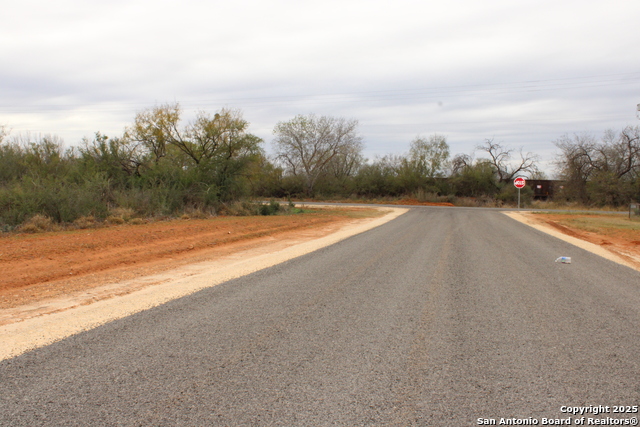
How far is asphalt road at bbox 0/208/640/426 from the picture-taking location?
3.27 m

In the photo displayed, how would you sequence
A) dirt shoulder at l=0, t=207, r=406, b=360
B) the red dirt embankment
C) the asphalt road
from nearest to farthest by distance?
the asphalt road < dirt shoulder at l=0, t=207, r=406, b=360 < the red dirt embankment

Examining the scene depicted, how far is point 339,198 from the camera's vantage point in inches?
2184

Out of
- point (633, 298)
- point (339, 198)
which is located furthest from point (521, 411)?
point (339, 198)

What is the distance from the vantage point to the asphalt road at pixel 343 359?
3270mm

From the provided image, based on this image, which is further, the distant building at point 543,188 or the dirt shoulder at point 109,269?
the distant building at point 543,188

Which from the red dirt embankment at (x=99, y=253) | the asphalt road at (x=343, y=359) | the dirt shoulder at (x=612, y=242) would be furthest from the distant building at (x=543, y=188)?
the asphalt road at (x=343, y=359)

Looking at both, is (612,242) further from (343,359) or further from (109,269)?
(109,269)

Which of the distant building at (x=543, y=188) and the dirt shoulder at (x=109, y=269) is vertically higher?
the distant building at (x=543, y=188)

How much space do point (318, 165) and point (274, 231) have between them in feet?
135

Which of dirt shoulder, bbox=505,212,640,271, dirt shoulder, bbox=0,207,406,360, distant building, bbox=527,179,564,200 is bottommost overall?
dirt shoulder, bbox=505,212,640,271

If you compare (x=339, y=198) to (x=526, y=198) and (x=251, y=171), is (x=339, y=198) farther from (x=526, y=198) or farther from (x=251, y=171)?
(x=251, y=171)

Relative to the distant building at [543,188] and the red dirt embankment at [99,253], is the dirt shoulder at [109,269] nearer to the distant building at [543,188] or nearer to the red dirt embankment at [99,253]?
the red dirt embankment at [99,253]

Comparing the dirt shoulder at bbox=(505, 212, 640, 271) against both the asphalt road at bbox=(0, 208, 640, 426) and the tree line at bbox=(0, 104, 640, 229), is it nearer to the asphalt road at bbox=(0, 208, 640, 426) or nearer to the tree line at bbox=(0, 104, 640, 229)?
the asphalt road at bbox=(0, 208, 640, 426)

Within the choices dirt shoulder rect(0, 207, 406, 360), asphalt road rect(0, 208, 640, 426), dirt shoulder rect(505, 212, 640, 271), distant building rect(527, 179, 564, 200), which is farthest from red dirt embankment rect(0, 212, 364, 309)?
distant building rect(527, 179, 564, 200)
